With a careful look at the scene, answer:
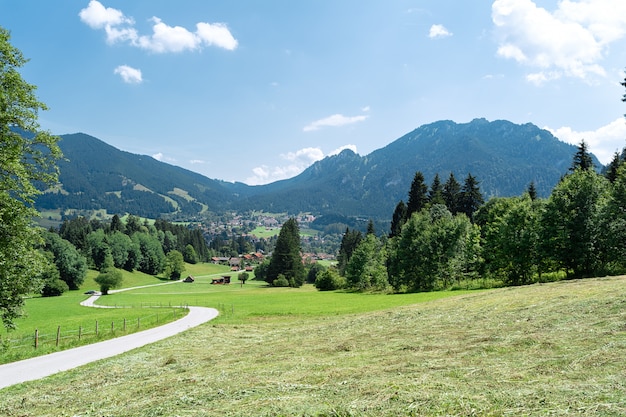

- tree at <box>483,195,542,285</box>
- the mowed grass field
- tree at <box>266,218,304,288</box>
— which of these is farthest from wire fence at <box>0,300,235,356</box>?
tree at <box>266,218,304,288</box>

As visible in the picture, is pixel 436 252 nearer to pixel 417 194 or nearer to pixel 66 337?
pixel 417 194

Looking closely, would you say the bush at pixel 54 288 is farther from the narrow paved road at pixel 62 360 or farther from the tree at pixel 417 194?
the tree at pixel 417 194

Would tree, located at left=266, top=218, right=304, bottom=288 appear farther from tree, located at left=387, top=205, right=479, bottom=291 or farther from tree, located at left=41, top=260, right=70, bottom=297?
tree, located at left=41, top=260, right=70, bottom=297

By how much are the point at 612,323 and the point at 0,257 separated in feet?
86.2

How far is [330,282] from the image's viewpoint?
101250 millimetres

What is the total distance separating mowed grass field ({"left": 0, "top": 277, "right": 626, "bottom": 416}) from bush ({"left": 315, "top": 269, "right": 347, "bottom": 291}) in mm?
81832

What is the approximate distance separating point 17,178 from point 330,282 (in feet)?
283

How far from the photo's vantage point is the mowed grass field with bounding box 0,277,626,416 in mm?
7402

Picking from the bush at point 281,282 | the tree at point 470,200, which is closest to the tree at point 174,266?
the bush at point 281,282

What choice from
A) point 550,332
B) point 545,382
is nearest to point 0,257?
point 545,382

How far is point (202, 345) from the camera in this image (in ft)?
75.4

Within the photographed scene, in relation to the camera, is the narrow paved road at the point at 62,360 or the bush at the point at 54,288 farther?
the bush at the point at 54,288

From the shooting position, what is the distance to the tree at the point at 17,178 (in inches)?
760

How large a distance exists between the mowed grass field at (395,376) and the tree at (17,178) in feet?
21.8
